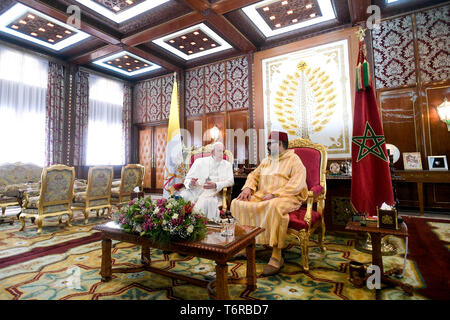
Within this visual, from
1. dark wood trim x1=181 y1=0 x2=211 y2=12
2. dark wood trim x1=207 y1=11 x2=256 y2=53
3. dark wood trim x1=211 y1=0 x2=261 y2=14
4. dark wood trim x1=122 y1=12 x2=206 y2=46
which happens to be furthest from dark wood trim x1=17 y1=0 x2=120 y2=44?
dark wood trim x1=211 y1=0 x2=261 y2=14

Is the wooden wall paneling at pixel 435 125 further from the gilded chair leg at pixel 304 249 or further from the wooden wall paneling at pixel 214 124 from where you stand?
the wooden wall paneling at pixel 214 124

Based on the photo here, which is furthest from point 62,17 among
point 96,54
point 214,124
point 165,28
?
point 214,124

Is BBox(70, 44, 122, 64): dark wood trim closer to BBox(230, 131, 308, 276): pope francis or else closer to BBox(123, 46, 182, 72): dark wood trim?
BBox(123, 46, 182, 72): dark wood trim

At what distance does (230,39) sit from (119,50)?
299cm

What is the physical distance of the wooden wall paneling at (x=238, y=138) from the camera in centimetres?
704

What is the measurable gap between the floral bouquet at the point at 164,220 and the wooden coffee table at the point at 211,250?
6cm

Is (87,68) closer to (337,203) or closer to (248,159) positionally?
(248,159)

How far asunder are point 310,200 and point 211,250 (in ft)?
4.66

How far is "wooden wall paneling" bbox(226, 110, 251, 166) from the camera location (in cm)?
704

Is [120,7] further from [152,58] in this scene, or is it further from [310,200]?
[310,200]

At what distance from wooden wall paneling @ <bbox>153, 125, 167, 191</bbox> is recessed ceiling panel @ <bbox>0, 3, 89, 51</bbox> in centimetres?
359
